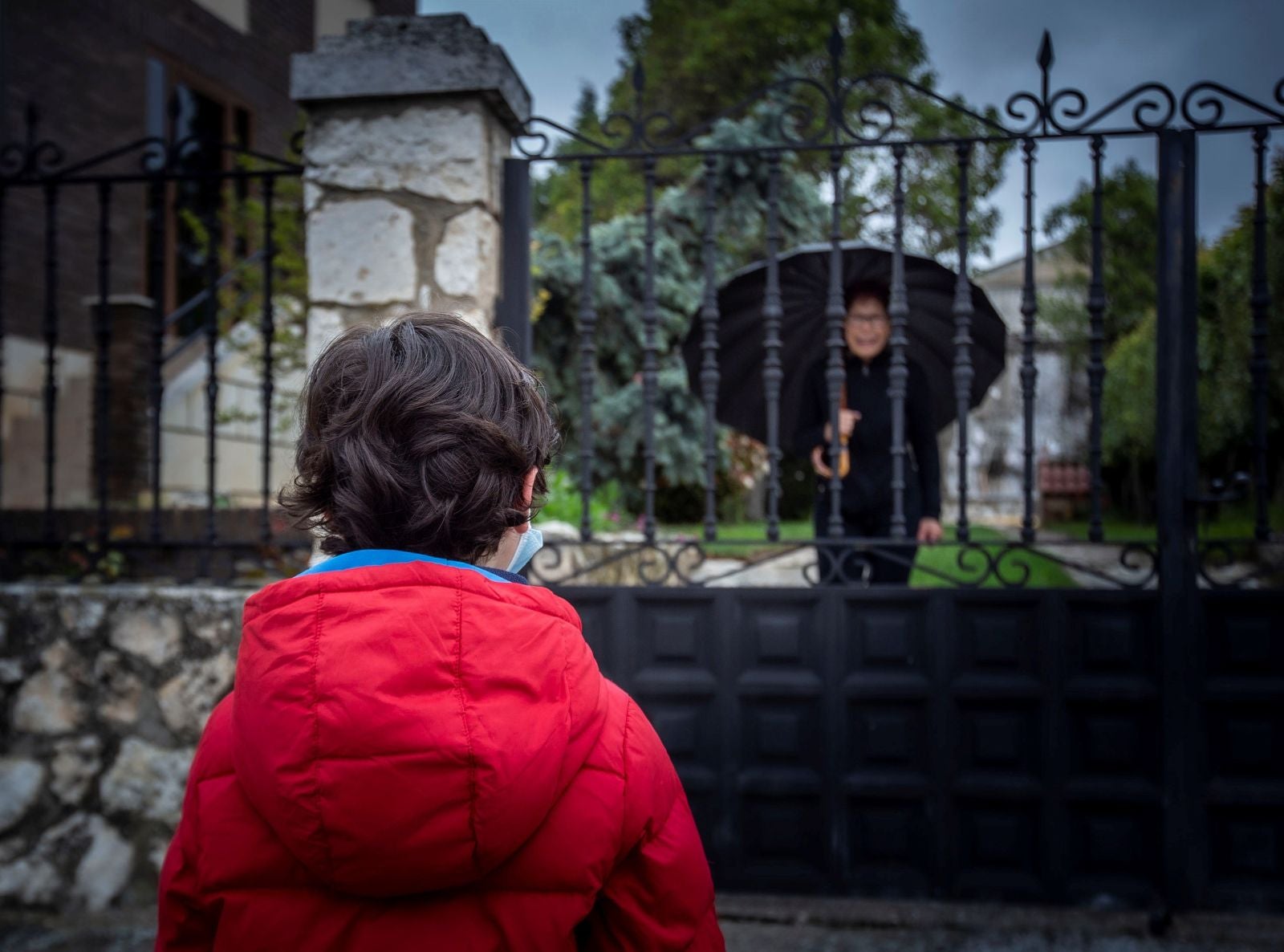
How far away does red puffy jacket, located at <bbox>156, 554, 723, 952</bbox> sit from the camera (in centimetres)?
91

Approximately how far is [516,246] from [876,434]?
5.04 ft

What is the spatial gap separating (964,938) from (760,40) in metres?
20.4

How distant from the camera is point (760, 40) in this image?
19.8m

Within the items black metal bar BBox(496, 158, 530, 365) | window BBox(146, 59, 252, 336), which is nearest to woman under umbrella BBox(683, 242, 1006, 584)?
black metal bar BBox(496, 158, 530, 365)

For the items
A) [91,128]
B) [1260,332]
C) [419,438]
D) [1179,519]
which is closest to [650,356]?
[1179,519]

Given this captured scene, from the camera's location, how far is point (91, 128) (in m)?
7.64

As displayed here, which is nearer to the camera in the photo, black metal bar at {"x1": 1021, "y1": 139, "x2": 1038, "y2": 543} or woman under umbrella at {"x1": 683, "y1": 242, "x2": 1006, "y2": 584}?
black metal bar at {"x1": 1021, "y1": 139, "x2": 1038, "y2": 543}

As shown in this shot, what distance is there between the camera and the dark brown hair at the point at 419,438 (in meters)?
1.02

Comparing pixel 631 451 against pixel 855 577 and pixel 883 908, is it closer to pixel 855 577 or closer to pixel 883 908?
pixel 855 577

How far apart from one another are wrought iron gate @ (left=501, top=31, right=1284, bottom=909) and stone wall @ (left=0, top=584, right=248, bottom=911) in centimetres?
125

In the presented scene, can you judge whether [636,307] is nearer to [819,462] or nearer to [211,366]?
[819,462]

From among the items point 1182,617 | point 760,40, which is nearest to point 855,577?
point 1182,617

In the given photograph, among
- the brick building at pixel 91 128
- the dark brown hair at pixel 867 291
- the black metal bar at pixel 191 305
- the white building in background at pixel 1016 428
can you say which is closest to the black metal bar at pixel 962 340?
the dark brown hair at pixel 867 291

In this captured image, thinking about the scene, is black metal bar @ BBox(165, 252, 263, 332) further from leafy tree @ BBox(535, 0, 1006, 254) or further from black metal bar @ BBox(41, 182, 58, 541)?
leafy tree @ BBox(535, 0, 1006, 254)
